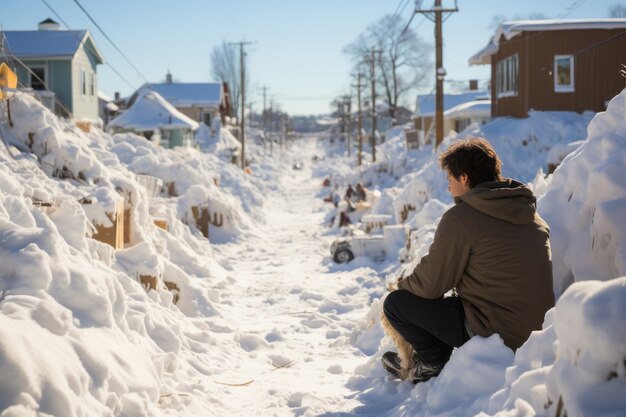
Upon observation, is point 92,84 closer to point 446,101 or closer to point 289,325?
point 289,325

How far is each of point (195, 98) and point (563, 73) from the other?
39.7m

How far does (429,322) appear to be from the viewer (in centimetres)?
444

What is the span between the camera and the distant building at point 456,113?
35094mm

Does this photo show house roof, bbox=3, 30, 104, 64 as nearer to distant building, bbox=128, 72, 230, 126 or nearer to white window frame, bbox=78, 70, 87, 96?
white window frame, bbox=78, 70, 87, 96

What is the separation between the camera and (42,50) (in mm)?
30219

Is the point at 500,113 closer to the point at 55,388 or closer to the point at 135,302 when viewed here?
the point at 135,302

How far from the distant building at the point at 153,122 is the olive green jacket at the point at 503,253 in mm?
35641

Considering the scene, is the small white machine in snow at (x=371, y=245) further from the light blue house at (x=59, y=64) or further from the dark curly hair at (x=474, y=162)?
the light blue house at (x=59, y=64)

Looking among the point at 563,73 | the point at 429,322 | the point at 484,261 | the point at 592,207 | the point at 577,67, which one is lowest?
the point at 429,322

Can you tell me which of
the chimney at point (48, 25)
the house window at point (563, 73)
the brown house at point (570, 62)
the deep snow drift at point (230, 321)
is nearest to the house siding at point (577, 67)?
the brown house at point (570, 62)

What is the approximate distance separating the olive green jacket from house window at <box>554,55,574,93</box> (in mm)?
21513

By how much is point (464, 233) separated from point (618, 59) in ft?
73.2

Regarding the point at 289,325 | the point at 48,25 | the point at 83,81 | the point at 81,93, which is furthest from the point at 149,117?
the point at 289,325

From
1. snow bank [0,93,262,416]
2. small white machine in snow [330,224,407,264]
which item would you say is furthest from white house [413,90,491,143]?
snow bank [0,93,262,416]
